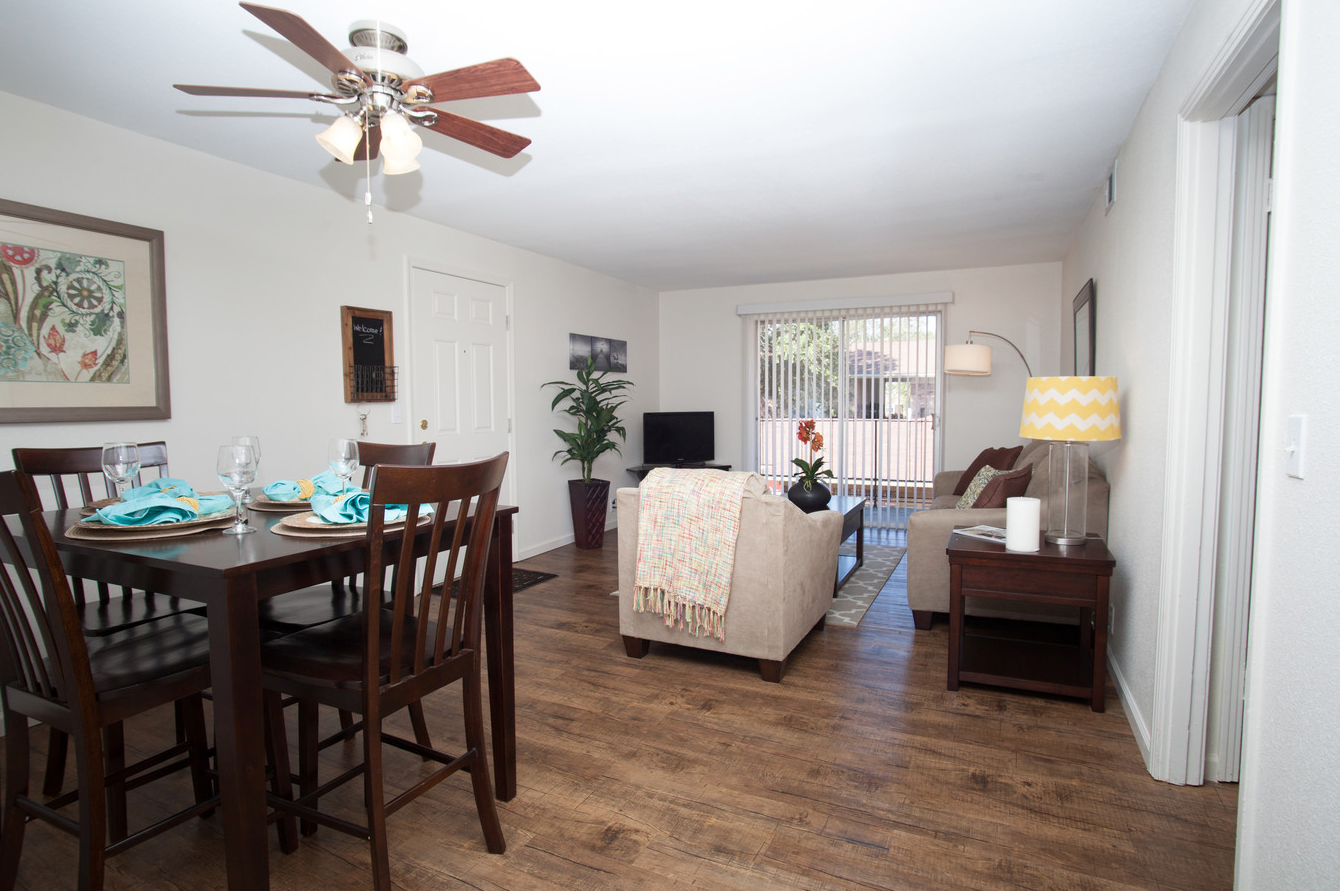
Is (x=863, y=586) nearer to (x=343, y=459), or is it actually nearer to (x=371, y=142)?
(x=343, y=459)

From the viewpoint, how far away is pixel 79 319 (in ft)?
9.21

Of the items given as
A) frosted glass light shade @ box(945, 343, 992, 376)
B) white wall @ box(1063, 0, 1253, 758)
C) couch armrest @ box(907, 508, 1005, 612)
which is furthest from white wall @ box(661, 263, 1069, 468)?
couch armrest @ box(907, 508, 1005, 612)

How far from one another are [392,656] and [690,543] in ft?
4.96

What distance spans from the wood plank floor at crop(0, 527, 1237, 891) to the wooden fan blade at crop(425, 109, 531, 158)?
204 cm

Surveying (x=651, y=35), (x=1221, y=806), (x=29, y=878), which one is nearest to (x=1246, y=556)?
(x=1221, y=806)

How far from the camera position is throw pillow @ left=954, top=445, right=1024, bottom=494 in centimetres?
486

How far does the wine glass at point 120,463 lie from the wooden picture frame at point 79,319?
1.23 metres

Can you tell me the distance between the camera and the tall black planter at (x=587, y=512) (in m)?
5.69

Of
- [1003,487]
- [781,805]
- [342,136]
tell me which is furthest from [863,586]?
[342,136]

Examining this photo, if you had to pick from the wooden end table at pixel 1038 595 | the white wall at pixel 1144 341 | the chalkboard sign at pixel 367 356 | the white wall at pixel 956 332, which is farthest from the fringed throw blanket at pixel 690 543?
the white wall at pixel 956 332

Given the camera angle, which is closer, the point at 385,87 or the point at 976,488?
the point at 385,87

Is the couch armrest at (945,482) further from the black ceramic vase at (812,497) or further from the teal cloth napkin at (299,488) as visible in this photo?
the teal cloth napkin at (299,488)

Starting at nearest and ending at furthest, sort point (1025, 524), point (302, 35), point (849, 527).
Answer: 1. point (302, 35)
2. point (1025, 524)
3. point (849, 527)

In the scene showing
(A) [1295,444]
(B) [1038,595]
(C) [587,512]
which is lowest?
(C) [587,512]
